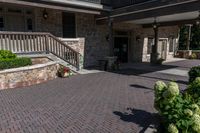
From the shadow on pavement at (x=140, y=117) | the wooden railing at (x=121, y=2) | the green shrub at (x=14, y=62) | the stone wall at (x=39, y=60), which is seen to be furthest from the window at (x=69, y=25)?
the shadow on pavement at (x=140, y=117)

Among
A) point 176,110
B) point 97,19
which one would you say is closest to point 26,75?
point 176,110

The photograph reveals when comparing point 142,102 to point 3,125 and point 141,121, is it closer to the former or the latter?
point 141,121

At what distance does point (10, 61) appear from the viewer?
762cm

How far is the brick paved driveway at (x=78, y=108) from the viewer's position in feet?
13.6

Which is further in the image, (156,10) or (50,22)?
(50,22)

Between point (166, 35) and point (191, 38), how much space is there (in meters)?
7.24

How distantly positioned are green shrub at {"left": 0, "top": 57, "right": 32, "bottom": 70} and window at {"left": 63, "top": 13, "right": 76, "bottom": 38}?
3.93m

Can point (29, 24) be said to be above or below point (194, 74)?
above

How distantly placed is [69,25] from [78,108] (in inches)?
303

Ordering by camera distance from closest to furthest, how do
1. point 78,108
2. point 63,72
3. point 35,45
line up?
point 78,108
point 35,45
point 63,72

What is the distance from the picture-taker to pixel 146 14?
30.5 feet

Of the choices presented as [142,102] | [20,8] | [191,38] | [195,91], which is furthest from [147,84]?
[191,38]

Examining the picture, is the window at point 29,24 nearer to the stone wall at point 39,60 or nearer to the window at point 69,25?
the window at point 69,25

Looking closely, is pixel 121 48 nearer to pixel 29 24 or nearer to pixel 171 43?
pixel 29 24
